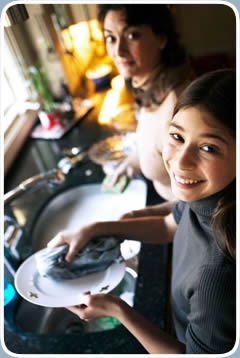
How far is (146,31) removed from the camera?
0.83 m

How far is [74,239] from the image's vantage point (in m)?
0.72

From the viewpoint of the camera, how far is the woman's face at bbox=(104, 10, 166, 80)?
82 centimetres

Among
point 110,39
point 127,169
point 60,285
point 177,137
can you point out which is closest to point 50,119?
point 127,169

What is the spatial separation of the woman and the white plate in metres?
0.31

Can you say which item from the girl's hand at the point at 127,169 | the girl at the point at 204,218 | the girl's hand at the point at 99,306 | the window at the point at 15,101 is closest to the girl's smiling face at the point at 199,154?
the girl at the point at 204,218

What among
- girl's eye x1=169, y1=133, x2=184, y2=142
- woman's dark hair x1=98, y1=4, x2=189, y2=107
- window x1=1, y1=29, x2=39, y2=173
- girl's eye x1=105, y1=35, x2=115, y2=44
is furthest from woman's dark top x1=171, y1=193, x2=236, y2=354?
window x1=1, y1=29, x2=39, y2=173

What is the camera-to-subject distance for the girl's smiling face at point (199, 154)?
0.45 metres

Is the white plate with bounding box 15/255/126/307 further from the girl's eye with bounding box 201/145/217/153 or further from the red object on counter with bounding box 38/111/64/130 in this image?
the red object on counter with bounding box 38/111/64/130

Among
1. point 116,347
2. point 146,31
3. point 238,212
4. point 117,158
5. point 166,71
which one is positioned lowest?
point 116,347

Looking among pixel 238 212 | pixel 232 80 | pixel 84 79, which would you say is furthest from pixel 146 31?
pixel 84 79

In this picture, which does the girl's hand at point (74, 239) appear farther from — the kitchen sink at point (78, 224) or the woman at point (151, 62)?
the woman at point (151, 62)

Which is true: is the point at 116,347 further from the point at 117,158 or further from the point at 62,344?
the point at 117,158

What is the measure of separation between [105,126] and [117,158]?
27 centimetres

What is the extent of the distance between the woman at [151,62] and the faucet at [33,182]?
26 cm
